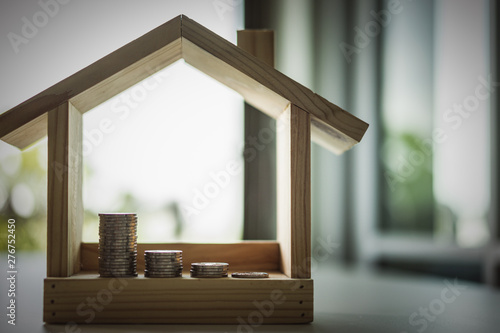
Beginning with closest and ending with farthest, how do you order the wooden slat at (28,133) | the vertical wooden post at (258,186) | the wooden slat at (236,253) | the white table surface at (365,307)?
the white table surface at (365,307), the wooden slat at (28,133), the wooden slat at (236,253), the vertical wooden post at (258,186)

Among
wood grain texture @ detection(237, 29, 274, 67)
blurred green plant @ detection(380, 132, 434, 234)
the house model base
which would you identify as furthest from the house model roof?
A: blurred green plant @ detection(380, 132, 434, 234)

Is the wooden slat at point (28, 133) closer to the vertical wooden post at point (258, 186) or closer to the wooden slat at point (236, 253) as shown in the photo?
the wooden slat at point (236, 253)

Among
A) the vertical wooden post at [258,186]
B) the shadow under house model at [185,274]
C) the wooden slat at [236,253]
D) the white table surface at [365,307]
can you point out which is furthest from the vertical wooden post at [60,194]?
the vertical wooden post at [258,186]

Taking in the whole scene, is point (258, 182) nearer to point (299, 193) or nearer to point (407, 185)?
point (407, 185)

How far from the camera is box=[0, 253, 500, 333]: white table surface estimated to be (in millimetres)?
1429

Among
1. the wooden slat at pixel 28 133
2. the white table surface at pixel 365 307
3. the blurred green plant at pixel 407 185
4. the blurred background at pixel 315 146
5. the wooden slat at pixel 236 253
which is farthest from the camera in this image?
the blurred green plant at pixel 407 185

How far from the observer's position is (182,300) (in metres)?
1.48

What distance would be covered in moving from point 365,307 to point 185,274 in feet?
1.90

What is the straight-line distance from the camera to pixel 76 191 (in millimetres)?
1610

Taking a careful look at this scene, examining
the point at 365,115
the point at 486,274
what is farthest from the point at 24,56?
the point at 486,274

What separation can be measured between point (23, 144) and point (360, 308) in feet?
3.70

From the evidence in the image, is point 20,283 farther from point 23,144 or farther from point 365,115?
point 365,115

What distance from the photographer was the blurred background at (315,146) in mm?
2570

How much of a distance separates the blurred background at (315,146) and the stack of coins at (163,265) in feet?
3.67
